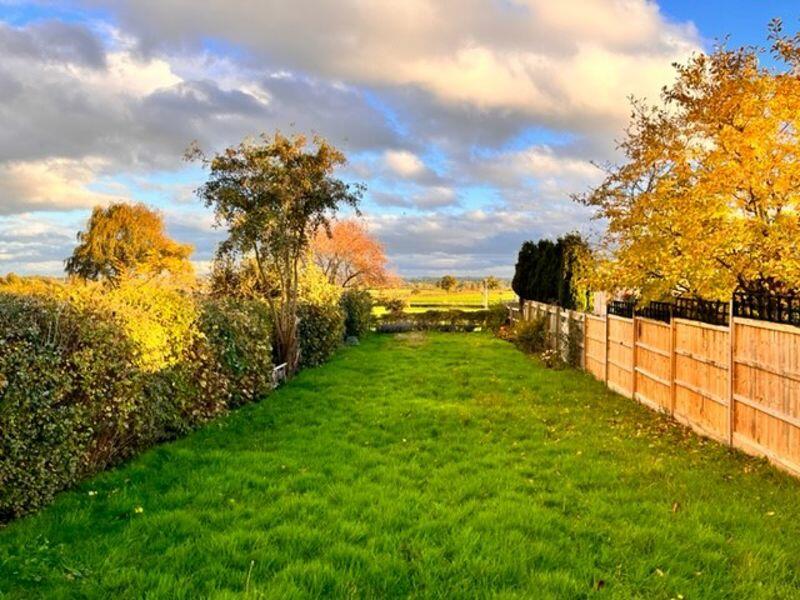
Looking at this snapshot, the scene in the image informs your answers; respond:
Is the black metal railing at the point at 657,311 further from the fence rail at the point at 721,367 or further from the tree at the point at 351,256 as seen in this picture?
the tree at the point at 351,256

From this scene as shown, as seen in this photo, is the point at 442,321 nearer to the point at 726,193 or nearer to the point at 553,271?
the point at 553,271

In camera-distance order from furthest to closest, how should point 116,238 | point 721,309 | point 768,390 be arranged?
point 116,238
point 721,309
point 768,390

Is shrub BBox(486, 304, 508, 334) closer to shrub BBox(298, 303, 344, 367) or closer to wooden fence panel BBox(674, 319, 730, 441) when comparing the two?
shrub BBox(298, 303, 344, 367)

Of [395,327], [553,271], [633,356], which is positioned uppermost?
[553,271]

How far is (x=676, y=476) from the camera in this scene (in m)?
6.20

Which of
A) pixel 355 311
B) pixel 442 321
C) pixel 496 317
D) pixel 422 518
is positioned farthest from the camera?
pixel 442 321

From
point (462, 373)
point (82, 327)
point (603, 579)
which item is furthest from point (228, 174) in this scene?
point (603, 579)

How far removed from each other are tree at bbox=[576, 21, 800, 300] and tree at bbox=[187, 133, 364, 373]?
685 centimetres

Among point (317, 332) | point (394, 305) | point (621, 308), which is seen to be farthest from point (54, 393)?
point (394, 305)

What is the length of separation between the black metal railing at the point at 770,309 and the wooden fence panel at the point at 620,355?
3151mm

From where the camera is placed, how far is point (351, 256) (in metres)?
43.6

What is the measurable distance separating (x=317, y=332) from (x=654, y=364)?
30.4 feet

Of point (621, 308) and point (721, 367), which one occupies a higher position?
point (621, 308)

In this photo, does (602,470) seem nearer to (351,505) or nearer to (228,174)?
(351,505)
